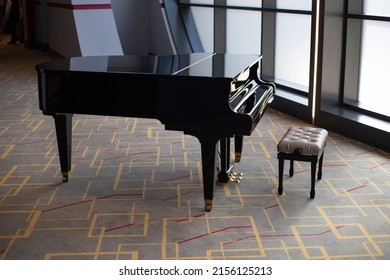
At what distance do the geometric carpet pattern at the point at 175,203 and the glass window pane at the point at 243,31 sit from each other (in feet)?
6.13

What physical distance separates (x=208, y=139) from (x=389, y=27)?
255cm

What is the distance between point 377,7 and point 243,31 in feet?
8.08

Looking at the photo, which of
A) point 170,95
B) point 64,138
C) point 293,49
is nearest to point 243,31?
point 293,49

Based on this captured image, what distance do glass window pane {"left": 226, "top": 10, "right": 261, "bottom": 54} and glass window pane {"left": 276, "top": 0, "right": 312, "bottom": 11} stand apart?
0.48 meters

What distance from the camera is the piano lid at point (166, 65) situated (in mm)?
3938

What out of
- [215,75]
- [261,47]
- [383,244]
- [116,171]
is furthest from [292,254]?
[261,47]

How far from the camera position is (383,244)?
11.5 feet

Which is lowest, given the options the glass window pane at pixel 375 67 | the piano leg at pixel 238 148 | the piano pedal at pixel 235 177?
the piano pedal at pixel 235 177

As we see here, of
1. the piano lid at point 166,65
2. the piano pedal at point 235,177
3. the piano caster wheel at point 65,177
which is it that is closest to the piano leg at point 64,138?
the piano caster wheel at point 65,177

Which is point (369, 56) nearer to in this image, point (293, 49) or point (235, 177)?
point (293, 49)

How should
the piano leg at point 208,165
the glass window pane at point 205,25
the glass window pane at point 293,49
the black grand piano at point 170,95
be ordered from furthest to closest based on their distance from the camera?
the glass window pane at point 205,25 → the glass window pane at point 293,49 → the piano leg at point 208,165 → the black grand piano at point 170,95

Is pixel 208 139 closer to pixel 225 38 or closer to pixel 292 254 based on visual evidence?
pixel 292 254

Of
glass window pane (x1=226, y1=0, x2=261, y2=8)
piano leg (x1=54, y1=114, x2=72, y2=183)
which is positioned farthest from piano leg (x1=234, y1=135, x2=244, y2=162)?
glass window pane (x1=226, y1=0, x2=261, y2=8)

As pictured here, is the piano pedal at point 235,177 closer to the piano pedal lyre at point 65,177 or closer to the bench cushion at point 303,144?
the bench cushion at point 303,144
